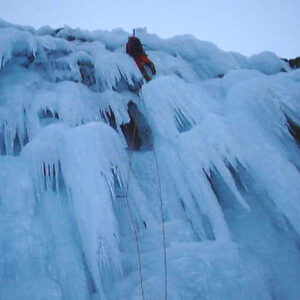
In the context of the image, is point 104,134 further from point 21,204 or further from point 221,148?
point 221,148

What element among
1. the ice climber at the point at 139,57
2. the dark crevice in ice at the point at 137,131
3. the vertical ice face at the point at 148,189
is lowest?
the vertical ice face at the point at 148,189

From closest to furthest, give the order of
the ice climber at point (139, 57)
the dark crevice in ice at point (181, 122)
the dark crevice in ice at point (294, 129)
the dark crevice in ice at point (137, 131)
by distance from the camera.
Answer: the dark crevice in ice at point (294, 129) → the dark crevice in ice at point (181, 122) → the dark crevice in ice at point (137, 131) → the ice climber at point (139, 57)

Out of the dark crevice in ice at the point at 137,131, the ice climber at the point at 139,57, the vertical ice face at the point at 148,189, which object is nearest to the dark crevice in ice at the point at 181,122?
the vertical ice face at the point at 148,189

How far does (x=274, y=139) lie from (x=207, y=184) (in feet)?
3.55

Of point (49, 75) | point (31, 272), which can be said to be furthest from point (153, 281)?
point (49, 75)

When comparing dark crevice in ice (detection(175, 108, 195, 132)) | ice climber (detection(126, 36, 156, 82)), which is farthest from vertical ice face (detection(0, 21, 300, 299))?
ice climber (detection(126, 36, 156, 82))

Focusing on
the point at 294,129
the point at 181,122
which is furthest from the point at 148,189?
the point at 294,129

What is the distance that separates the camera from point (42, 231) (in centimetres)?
310

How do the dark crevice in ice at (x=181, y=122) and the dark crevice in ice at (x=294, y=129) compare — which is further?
the dark crevice in ice at (x=181, y=122)

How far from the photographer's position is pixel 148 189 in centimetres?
407

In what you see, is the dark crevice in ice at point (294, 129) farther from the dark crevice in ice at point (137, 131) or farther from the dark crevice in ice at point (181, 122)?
A: the dark crevice in ice at point (137, 131)

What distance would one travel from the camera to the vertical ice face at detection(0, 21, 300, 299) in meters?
2.96

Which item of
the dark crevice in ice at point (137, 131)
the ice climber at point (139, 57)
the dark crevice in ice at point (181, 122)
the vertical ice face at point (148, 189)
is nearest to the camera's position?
the vertical ice face at point (148, 189)

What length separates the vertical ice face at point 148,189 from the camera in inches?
117
